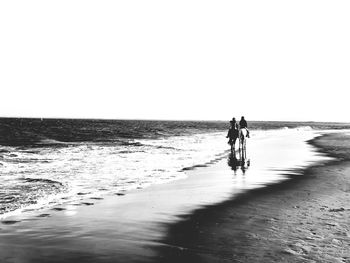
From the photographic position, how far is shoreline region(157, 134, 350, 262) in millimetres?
5715

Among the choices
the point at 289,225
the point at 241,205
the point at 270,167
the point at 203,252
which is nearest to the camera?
the point at 203,252

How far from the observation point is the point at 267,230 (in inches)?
277

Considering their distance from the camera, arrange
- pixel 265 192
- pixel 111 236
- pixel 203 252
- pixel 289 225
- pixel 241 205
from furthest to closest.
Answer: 1. pixel 265 192
2. pixel 241 205
3. pixel 289 225
4. pixel 111 236
5. pixel 203 252

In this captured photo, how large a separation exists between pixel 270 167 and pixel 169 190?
7.62m

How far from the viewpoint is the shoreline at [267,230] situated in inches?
225

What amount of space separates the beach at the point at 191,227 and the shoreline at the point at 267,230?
0.05 ft

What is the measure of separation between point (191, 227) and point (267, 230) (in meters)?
1.37

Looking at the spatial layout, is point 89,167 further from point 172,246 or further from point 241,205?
point 172,246

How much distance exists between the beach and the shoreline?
1 centimetres

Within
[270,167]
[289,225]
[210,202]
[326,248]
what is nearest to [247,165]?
[270,167]

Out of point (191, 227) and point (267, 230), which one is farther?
point (191, 227)

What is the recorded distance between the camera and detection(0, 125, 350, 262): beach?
5.76m

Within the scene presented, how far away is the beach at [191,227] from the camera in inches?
227

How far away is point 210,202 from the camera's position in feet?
32.0
